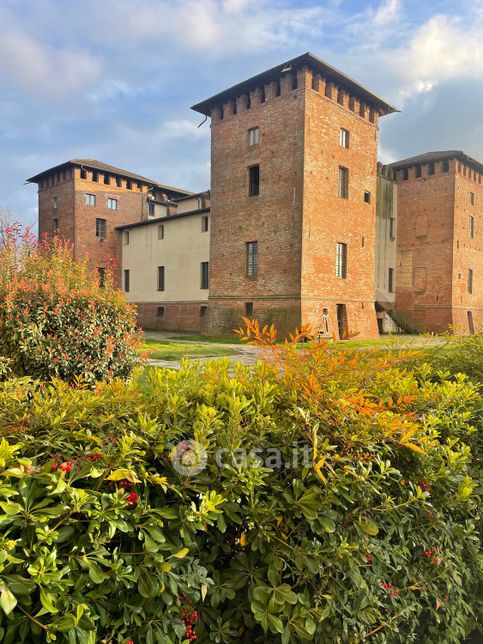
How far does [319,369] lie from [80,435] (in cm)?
123

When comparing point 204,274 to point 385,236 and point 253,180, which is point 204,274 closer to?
point 253,180

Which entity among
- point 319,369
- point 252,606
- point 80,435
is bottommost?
point 252,606

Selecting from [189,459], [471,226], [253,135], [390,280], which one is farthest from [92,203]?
[189,459]

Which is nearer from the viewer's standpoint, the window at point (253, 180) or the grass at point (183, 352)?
the grass at point (183, 352)

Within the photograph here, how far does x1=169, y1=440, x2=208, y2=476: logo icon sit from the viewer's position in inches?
68.7

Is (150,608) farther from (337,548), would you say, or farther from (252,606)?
(337,548)

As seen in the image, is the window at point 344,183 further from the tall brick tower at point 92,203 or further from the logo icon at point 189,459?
the logo icon at point 189,459

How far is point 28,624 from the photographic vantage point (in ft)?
4.43

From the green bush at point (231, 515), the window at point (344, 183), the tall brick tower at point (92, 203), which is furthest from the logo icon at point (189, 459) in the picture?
the tall brick tower at point (92, 203)

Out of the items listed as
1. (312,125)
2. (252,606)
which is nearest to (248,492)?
(252,606)

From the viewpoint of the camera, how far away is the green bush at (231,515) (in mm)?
1431

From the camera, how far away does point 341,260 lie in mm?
25594

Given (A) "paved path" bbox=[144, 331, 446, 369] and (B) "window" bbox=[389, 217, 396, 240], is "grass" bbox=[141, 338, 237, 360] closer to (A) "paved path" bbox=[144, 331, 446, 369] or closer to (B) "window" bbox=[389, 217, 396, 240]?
(A) "paved path" bbox=[144, 331, 446, 369]

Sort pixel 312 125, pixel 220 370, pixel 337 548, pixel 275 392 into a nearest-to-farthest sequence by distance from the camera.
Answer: pixel 337 548
pixel 275 392
pixel 220 370
pixel 312 125
